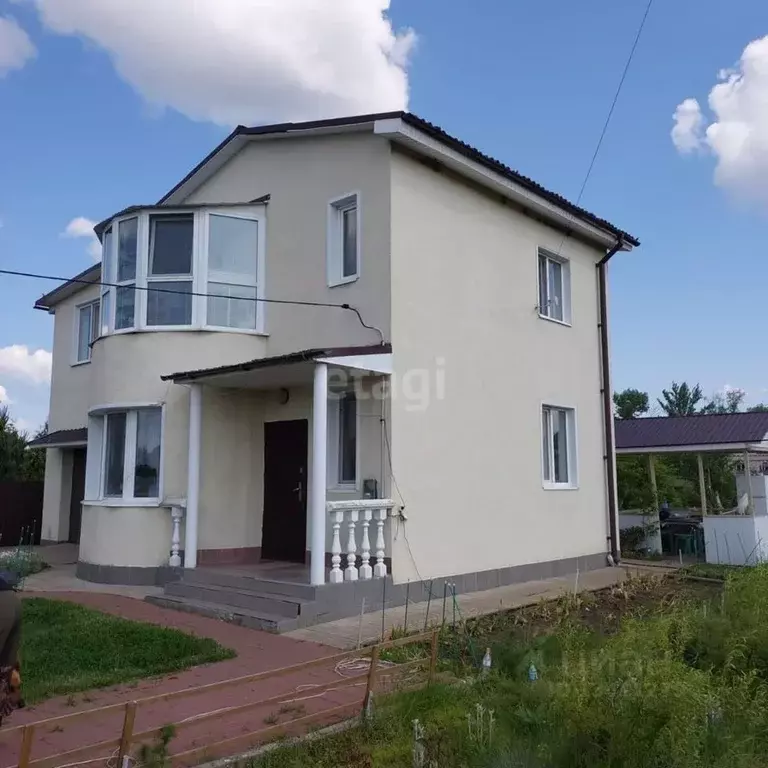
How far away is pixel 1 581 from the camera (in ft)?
16.0

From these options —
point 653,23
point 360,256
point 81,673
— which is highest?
point 653,23

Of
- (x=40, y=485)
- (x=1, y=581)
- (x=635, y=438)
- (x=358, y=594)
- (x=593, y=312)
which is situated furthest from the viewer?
(x=40, y=485)

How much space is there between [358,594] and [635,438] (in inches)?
425

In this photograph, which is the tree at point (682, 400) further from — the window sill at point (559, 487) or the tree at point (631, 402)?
the window sill at point (559, 487)

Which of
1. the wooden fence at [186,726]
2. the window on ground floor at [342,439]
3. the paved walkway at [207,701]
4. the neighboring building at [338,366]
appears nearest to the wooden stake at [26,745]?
the wooden fence at [186,726]

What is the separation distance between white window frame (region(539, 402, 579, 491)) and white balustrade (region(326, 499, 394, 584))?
391 centimetres

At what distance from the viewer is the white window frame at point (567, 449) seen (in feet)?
42.2

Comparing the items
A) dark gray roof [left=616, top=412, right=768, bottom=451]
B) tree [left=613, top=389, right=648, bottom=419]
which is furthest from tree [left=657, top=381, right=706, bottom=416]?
dark gray roof [left=616, top=412, right=768, bottom=451]

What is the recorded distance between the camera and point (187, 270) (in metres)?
11.6

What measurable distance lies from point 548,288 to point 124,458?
7775 mm

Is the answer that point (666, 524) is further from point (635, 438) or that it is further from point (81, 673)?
point (81, 673)

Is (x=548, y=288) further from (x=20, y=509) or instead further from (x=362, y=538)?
(x=20, y=509)

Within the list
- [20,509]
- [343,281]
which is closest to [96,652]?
[343,281]

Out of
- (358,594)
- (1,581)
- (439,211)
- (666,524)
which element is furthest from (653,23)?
(666,524)
